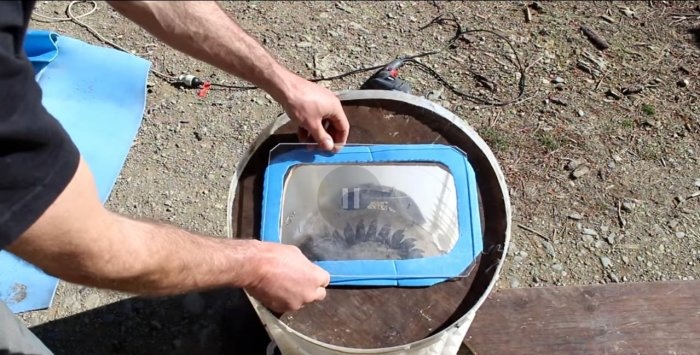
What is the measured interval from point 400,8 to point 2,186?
5.73 ft

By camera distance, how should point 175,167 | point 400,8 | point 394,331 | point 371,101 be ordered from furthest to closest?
point 400,8 < point 175,167 < point 371,101 < point 394,331

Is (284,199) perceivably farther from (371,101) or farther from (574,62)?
(574,62)

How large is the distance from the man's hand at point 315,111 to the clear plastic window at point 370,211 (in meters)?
0.06

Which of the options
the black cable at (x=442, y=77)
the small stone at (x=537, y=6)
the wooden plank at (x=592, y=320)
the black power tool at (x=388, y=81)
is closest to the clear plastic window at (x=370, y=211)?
the wooden plank at (x=592, y=320)

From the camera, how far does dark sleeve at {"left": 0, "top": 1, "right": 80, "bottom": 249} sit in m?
0.71

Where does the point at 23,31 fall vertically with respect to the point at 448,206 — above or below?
above

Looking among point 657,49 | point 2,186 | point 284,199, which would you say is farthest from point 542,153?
point 2,186

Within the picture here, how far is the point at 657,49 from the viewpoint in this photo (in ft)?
6.95

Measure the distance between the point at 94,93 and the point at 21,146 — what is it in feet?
4.52

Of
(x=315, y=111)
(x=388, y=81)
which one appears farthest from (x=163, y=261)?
(x=388, y=81)

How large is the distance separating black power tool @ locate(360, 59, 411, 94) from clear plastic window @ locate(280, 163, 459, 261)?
655mm

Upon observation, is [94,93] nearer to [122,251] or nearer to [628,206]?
[122,251]

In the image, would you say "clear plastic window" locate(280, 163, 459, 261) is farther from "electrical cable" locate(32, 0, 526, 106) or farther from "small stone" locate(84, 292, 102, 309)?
"electrical cable" locate(32, 0, 526, 106)

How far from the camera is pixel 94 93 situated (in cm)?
202
